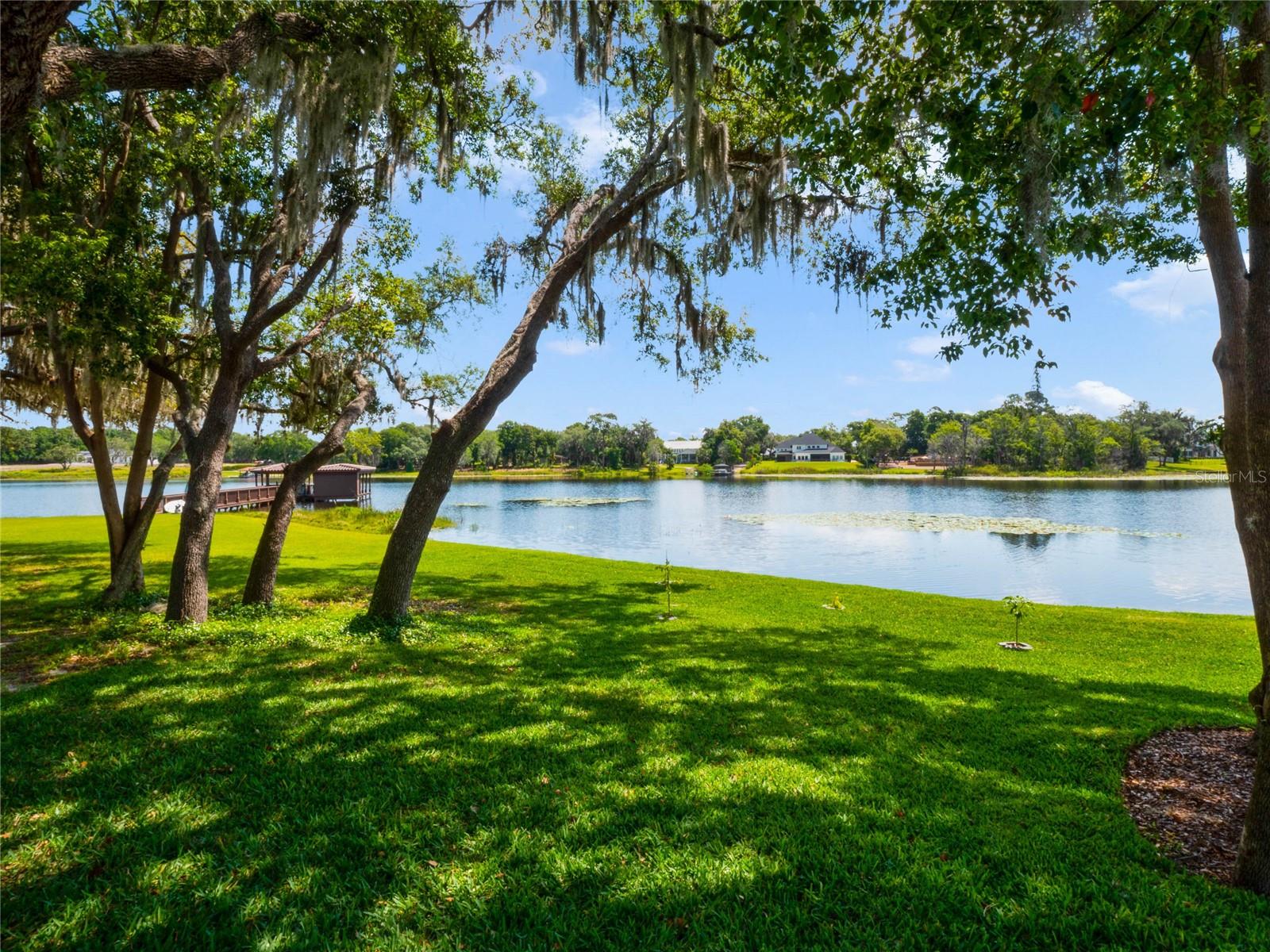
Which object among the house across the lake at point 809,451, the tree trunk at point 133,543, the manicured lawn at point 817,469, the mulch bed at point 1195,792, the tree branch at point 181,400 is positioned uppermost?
the house across the lake at point 809,451

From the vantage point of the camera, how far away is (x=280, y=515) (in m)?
7.59

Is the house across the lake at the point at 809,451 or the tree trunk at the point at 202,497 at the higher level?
the house across the lake at the point at 809,451

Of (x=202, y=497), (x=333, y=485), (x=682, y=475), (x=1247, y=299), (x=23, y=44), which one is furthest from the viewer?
(x=682, y=475)

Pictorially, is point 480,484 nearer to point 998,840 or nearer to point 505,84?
point 505,84

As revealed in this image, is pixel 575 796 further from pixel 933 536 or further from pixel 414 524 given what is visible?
pixel 933 536

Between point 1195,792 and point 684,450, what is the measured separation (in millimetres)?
133216

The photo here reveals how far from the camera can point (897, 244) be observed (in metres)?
7.43

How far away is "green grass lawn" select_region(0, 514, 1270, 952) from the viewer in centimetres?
216

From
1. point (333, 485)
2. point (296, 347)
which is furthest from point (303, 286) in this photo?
point (333, 485)

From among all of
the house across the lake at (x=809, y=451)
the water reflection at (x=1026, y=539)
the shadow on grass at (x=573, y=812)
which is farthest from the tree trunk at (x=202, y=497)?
the house across the lake at (x=809, y=451)

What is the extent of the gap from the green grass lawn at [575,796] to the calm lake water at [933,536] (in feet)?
Result: 29.5

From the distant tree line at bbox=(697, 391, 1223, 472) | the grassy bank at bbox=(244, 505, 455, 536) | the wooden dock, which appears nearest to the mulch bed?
the grassy bank at bbox=(244, 505, 455, 536)

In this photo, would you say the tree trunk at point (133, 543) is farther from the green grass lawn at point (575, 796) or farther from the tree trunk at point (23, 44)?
the tree trunk at point (23, 44)

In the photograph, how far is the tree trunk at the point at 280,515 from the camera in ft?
24.7
